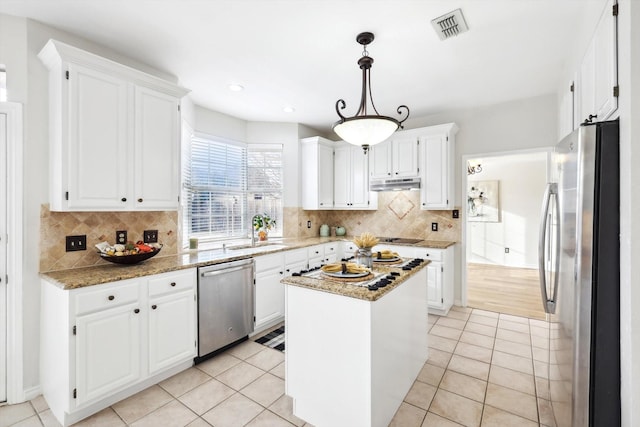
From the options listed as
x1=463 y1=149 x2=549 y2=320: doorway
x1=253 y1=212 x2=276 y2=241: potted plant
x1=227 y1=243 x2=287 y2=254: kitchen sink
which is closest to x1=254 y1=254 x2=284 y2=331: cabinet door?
x1=227 y1=243 x2=287 y2=254: kitchen sink

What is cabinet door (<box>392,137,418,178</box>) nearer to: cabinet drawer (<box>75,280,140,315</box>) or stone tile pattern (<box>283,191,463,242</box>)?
stone tile pattern (<box>283,191,463,242</box>)

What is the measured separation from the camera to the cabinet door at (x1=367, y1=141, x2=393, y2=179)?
4.37m

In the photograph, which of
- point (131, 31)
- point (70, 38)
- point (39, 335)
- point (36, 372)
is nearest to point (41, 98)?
point (70, 38)

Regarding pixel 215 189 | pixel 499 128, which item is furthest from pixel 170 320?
pixel 499 128

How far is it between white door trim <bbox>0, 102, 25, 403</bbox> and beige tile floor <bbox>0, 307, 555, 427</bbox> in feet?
0.71

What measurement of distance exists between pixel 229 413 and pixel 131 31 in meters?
2.88

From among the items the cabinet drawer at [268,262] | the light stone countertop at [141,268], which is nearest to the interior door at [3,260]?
the light stone countertop at [141,268]

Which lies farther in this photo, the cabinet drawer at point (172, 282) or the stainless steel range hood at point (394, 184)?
the stainless steel range hood at point (394, 184)

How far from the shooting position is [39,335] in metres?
2.20

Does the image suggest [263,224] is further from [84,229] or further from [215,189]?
[84,229]

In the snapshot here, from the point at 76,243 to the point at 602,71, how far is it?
3614mm

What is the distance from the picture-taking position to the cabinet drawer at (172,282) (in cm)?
229

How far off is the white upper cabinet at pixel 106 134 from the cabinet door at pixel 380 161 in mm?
2755

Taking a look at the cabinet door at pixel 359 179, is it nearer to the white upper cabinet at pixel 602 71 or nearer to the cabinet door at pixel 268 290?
the cabinet door at pixel 268 290
